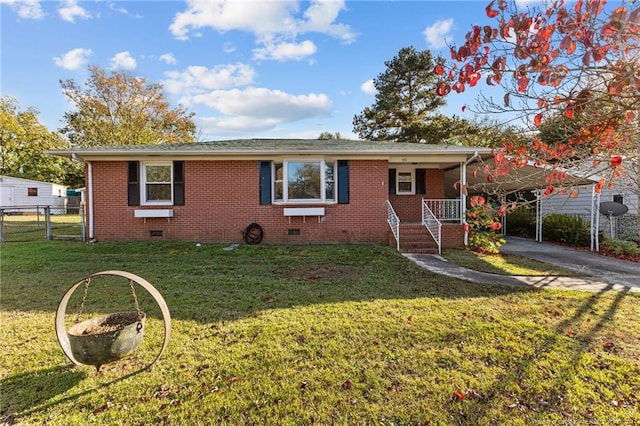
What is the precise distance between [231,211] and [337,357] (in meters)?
7.74

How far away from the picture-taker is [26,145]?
31.9 meters

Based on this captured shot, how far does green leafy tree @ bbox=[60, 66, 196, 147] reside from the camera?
78.0ft

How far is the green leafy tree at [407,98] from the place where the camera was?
24047 millimetres

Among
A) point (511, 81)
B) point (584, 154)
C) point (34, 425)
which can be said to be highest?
point (511, 81)

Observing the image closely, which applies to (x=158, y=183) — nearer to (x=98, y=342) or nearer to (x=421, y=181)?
(x=98, y=342)

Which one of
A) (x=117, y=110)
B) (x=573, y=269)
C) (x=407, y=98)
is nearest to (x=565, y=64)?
(x=573, y=269)

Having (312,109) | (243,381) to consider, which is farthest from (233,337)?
(312,109)

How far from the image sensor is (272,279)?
6.10m

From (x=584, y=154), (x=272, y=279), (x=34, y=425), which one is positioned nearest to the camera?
(x=34, y=425)

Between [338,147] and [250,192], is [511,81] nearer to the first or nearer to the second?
[338,147]

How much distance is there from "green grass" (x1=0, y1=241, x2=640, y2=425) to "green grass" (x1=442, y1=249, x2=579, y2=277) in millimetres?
1537

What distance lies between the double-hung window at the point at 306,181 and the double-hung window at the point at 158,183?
3.36 metres

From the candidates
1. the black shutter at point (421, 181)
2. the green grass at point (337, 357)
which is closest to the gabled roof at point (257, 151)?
the black shutter at point (421, 181)

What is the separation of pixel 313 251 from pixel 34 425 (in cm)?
682
